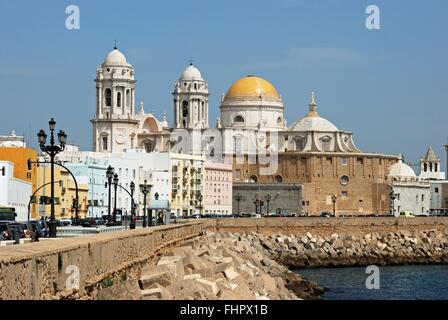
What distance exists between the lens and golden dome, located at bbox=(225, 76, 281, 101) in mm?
124125

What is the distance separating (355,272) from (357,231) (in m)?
10.5

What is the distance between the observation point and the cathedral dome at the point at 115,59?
108 meters

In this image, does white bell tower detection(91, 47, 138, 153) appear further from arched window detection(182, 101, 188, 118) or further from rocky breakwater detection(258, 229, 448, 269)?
rocky breakwater detection(258, 229, 448, 269)

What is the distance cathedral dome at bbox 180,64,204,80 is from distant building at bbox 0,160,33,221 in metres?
55.9

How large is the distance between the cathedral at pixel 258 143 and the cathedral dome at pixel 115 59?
0.39 ft

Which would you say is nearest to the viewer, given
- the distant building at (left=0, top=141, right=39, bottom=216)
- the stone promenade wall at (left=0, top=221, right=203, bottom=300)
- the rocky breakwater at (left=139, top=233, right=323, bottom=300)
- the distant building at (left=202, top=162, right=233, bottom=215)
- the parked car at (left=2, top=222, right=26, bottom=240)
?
the stone promenade wall at (left=0, top=221, right=203, bottom=300)

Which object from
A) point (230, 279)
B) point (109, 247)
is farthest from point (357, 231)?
point (109, 247)

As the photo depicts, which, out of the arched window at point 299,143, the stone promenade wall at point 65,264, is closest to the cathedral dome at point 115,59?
the arched window at point 299,143

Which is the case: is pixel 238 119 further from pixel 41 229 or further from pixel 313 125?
pixel 41 229

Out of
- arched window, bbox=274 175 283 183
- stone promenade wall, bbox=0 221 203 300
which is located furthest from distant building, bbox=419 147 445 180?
stone promenade wall, bbox=0 221 203 300

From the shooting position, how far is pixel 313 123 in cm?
12338

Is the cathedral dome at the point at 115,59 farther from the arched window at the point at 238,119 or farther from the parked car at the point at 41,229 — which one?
the parked car at the point at 41,229

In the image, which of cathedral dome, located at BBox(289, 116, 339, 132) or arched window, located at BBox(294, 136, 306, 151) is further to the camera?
cathedral dome, located at BBox(289, 116, 339, 132)
